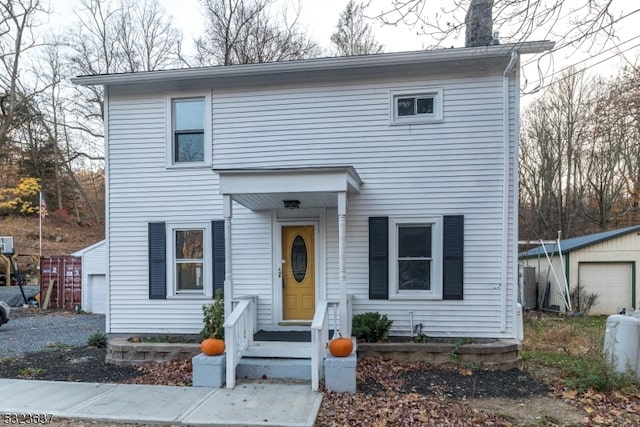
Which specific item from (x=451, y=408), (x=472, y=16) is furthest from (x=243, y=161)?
(x=451, y=408)

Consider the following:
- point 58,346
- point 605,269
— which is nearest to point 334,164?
point 58,346

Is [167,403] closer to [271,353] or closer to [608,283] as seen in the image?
[271,353]

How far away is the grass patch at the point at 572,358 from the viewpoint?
5234 mm

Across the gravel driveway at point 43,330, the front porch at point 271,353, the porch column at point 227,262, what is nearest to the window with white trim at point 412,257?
the front porch at point 271,353

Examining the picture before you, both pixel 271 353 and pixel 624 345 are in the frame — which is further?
pixel 271 353

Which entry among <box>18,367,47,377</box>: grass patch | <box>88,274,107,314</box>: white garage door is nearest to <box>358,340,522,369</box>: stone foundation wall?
<box>18,367,47,377</box>: grass patch

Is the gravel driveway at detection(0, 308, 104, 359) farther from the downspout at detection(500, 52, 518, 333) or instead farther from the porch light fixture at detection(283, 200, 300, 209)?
the downspout at detection(500, 52, 518, 333)

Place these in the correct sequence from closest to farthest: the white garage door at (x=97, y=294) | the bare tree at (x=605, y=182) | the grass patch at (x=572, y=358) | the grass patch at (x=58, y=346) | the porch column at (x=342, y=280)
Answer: the grass patch at (x=572, y=358) → the porch column at (x=342, y=280) → the grass patch at (x=58, y=346) → the white garage door at (x=97, y=294) → the bare tree at (x=605, y=182)

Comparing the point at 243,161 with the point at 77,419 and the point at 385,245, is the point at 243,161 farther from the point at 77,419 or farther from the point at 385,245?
the point at 77,419

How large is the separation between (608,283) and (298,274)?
12.1m

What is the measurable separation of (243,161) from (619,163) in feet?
66.5

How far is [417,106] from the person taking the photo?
7.14 meters

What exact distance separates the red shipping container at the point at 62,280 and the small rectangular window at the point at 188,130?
8.38m

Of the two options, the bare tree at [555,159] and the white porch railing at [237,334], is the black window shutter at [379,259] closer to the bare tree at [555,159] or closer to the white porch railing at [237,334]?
the white porch railing at [237,334]
